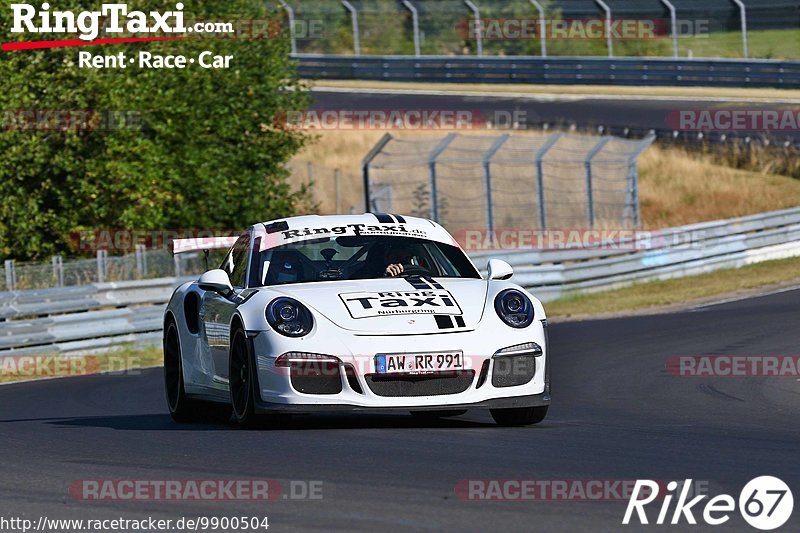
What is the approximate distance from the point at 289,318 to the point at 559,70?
35466mm

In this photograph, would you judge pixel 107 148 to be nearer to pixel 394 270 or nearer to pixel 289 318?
pixel 394 270

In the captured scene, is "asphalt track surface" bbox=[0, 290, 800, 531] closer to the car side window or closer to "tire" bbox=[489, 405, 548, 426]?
"tire" bbox=[489, 405, 548, 426]

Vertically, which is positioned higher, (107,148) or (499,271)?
(107,148)

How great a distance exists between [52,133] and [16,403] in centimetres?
1149

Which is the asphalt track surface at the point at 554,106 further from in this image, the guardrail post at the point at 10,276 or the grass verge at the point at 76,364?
the grass verge at the point at 76,364

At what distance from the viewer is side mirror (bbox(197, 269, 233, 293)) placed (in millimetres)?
9430

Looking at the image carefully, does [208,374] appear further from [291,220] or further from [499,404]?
[499,404]

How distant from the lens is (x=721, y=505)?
18.9 ft

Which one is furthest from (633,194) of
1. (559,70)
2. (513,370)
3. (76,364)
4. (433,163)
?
(513,370)

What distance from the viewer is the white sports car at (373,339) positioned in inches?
336

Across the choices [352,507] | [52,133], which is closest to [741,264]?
[52,133]

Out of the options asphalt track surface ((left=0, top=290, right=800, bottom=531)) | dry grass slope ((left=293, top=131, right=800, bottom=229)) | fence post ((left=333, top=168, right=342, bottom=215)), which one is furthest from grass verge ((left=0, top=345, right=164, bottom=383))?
fence post ((left=333, top=168, right=342, bottom=215))

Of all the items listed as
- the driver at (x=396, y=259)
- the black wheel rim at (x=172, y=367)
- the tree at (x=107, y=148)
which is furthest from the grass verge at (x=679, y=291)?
the driver at (x=396, y=259)

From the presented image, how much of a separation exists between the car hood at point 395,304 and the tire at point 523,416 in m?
0.68
